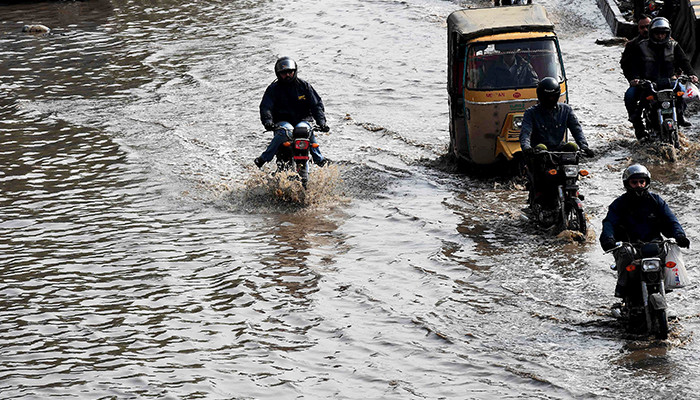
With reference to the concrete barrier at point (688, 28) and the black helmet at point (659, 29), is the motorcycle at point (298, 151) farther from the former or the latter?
the concrete barrier at point (688, 28)

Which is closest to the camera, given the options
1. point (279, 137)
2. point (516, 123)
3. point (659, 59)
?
point (279, 137)

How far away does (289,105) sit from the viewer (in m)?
13.1

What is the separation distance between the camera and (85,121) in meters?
17.9

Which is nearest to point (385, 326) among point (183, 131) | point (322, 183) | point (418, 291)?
point (418, 291)

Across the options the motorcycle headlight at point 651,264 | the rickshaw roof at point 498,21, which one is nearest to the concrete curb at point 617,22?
the rickshaw roof at point 498,21

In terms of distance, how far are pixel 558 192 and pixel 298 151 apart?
11.1 ft

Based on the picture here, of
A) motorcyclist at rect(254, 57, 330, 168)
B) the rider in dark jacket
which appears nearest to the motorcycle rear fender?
the rider in dark jacket

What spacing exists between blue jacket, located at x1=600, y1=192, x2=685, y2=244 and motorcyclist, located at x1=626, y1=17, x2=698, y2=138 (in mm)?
5957

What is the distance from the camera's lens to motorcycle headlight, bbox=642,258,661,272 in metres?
7.73

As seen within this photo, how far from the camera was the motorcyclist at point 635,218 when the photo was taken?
316 inches

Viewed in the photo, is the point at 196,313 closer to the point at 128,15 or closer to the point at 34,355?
the point at 34,355

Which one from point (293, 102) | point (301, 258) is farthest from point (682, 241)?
point (293, 102)

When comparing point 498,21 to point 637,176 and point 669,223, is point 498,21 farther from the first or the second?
point 669,223

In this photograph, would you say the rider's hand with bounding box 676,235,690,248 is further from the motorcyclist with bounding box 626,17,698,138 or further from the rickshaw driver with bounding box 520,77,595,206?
the motorcyclist with bounding box 626,17,698,138
